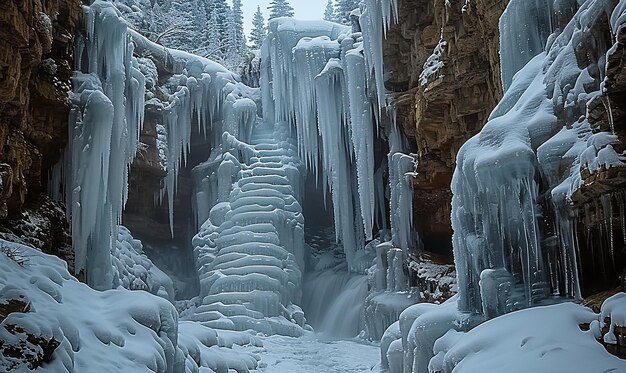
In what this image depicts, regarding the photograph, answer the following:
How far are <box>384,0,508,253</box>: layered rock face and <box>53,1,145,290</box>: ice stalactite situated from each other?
7.03 meters

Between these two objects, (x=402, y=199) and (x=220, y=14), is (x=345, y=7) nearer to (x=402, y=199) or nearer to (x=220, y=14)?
(x=220, y=14)

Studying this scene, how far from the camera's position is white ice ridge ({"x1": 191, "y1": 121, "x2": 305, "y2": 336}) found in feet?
60.1

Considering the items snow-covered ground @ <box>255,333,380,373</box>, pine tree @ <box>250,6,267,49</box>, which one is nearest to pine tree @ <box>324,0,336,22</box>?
pine tree @ <box>250,6,267,49</box>

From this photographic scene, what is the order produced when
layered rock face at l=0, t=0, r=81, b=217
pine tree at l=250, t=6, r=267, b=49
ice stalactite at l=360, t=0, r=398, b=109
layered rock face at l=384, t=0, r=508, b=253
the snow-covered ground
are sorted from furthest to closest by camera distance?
pine tree at l=250, t=6, r=267, b=49 < ice stalactite at l=360, t=0, r=398, b=109 < layered rock face at l=384, t=0, r=508, b=253 < the snow-covered ground < layered rock face at l=0, t=0, r=81, b=217

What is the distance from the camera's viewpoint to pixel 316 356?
1404cm

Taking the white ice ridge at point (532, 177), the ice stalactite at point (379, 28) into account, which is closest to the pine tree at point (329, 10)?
the ice stalactite at point (379, 28)

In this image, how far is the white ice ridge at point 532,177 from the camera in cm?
741

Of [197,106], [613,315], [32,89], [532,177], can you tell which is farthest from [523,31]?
[197,106]

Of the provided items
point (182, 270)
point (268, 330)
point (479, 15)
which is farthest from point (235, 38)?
point (479, 15)

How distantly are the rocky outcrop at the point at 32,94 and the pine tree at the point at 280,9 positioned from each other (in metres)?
20.2

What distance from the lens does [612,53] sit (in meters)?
6.33

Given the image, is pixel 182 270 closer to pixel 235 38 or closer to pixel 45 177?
Answer: pixel 45 177

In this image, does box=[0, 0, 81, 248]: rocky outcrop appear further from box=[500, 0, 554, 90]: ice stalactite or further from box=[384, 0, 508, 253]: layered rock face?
box=[384, 0, 508, 253]: layered rock face

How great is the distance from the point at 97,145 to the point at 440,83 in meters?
7.59
